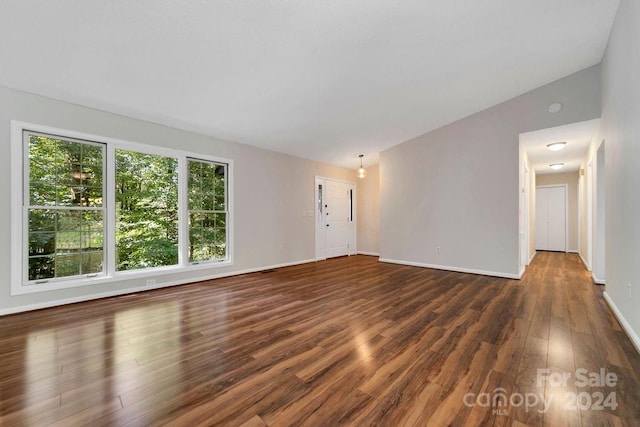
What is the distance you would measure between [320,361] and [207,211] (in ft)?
12.1

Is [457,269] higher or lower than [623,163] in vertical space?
lower

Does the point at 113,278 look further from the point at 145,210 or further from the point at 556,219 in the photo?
the point at 556,219

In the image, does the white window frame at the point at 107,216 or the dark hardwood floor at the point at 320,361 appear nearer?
the dark hardwood floor at the point at 320,361

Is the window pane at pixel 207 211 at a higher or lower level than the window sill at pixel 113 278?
higher

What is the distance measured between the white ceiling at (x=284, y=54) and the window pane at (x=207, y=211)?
2.47 feet

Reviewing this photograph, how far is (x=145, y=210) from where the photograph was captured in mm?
4184

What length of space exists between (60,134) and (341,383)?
4.44 m

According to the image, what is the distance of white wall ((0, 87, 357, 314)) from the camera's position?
3.10 meters

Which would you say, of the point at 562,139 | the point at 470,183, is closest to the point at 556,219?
the point at 562,139

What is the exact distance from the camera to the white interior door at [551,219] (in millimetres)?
8141

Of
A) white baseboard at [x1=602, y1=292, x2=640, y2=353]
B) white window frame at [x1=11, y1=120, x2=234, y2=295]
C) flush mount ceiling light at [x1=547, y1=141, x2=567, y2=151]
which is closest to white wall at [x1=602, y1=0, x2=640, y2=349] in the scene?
white baseboard at [x1=602, y1=292, x2=640, y2=353]

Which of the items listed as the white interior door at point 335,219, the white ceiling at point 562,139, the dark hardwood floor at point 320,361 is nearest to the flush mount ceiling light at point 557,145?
the white ceiling at point 562,139

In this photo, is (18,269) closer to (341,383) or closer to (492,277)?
(341,383)

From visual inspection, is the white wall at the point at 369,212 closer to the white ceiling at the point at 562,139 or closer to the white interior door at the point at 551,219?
the white ceiling at the point at 562,139
